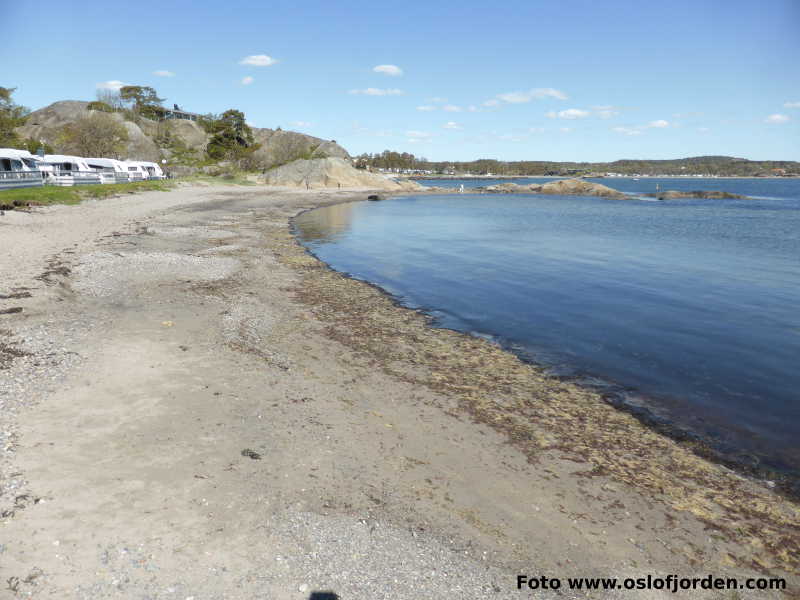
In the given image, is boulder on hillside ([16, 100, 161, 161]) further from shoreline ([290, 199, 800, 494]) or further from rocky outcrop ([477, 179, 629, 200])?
shoreline ([290, 199, 800, 494])

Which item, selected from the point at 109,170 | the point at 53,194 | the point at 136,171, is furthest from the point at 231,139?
the point at 53,194

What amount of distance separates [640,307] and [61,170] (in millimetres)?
61319

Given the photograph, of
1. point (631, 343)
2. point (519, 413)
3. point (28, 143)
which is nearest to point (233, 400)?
point (519, 413)

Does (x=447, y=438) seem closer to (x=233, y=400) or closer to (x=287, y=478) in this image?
(x=287, y=478)

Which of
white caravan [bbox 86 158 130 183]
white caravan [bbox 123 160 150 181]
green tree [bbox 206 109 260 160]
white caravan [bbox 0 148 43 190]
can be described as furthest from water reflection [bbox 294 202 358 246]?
green tree [bbox 206 109 260 160]

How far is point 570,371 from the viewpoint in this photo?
518 inches

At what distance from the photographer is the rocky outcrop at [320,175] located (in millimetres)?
109125

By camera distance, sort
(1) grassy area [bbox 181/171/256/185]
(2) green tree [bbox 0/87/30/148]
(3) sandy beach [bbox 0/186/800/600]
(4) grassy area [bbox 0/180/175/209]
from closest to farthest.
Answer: (3) sandy beach [bbox 0/186/800/600] < (4) grassy area [bbox 0/180/175/209] < (2) green tree [bbox 0/87/30/148] < (1) grassy area [bbox 181/171/256/185]

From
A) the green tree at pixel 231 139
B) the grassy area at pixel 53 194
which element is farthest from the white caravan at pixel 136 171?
the green tree at pixel 231 139

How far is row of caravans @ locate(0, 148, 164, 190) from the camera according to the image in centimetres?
4241

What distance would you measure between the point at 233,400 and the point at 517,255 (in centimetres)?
2783

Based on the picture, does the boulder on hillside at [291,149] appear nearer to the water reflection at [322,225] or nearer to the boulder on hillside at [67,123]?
the boulder on hillside at [67,123]

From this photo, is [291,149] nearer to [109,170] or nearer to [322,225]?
[109,170]

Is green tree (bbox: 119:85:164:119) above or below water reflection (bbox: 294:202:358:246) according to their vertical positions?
above
